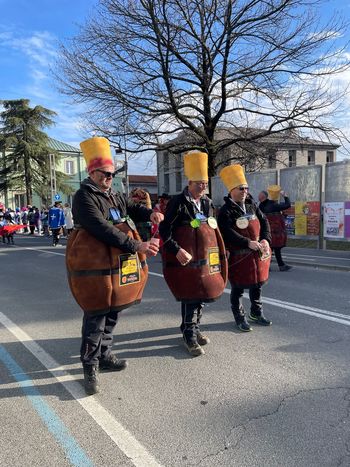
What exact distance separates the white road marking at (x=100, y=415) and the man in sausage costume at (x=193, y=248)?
127cm

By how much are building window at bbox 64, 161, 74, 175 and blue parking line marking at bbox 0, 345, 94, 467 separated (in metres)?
63.9

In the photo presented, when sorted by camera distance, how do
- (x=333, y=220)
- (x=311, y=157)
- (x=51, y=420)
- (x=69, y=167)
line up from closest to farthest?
(x=51, y=420) → (x=333, y=220) → (x=311, y=157) → (x=69, y=167)

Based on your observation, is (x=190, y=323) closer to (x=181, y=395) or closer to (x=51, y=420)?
(x=181, y=395)

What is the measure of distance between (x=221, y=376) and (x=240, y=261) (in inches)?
60.6

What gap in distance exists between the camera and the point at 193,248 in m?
4.18

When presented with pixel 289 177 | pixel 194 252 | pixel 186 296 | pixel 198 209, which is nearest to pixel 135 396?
pixel 186 296

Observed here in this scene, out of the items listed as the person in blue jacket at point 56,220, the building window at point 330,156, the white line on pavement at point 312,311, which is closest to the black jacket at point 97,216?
the white line on pavement at point 312,311

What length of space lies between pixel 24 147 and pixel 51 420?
1865 inches

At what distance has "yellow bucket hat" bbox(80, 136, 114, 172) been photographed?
3.48 metres

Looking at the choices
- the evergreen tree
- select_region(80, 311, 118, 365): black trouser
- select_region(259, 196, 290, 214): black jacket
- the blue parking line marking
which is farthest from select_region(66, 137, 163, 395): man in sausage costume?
the evergreen tree

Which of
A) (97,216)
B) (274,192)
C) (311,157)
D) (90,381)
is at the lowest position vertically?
(90,381)

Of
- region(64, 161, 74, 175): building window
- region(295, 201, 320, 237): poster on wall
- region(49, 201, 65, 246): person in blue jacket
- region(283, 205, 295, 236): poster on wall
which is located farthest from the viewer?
region(64, 161, 74, 175): building window

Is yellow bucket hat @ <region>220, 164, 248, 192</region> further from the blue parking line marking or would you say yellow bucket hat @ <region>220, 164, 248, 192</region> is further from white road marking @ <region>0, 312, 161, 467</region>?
the blue parking line marking

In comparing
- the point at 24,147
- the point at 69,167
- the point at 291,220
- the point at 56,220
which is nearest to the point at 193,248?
the point at 291,220
